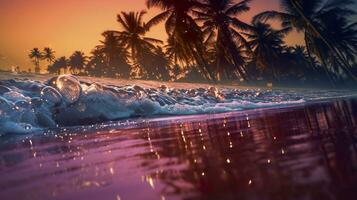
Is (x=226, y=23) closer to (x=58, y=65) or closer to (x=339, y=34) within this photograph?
(x=339, y=34)

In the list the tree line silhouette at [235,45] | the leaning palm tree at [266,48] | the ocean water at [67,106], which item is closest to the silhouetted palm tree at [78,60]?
the tree line silhouette at [235,45]

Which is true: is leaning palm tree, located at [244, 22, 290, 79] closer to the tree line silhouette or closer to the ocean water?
the tree line silhouette

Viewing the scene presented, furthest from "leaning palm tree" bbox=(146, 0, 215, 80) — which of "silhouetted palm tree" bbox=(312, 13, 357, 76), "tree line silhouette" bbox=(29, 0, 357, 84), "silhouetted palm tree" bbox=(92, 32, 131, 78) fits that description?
"silhouetted palm tree" bbox=(92, 32, 131, 78)

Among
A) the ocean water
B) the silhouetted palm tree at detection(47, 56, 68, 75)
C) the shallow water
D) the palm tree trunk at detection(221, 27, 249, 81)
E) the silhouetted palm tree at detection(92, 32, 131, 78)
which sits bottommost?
the shallow water

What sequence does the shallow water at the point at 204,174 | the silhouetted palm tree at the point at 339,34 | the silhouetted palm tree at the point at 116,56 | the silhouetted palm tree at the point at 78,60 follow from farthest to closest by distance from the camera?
the silhouetted palm tree at the point at 78,60
the silhouetted palm tree at the point at 116,56
the silhouetted palm tree at the point at 339,34
the shallow water at the point at 204,174

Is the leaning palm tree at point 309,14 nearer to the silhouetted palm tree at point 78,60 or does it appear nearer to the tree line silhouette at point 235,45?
the tree line silhouette at point 235,45

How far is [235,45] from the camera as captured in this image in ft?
83.0

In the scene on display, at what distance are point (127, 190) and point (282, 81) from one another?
4160 cm

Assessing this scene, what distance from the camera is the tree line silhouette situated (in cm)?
2284

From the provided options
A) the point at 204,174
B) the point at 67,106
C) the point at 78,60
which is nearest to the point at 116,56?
the point at 78,60

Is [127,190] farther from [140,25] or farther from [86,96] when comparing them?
[140,25]

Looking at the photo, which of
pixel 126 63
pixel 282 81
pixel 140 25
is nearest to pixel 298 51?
pixel 282 81

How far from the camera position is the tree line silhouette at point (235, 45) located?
22844mm

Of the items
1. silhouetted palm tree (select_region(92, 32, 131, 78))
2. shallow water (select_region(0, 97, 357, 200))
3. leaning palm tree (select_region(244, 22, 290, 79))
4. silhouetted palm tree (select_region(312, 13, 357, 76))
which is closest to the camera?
shallow water (select_region(0, 97, 357, 200))
